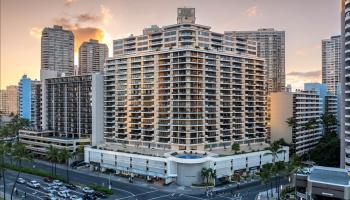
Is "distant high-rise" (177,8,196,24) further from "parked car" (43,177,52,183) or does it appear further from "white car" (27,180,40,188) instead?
"white car" (27,180,40,188)

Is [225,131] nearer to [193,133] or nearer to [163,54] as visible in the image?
[193,133]

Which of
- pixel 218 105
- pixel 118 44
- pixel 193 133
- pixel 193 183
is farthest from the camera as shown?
pixel 118 44

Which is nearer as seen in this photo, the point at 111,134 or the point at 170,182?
the point at 170,182

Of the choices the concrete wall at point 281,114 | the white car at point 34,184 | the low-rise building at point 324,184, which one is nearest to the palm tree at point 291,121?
the concrete wall at point 281,114

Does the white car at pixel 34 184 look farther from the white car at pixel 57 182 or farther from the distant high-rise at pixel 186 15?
the distant high-rise at pixel 186 15

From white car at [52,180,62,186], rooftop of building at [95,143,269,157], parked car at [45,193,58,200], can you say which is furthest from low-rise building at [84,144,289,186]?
parked car at [45,193,58,200]

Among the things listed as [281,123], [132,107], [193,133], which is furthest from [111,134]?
[281,123]

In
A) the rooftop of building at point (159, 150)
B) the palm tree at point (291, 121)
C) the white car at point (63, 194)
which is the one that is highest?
the palm tree at point (291, 121)

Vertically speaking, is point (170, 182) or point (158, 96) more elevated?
point (158, 96)

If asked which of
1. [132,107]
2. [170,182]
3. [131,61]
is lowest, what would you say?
[170,182]
